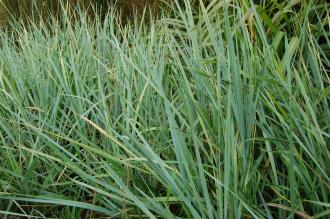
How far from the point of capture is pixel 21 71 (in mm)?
1793

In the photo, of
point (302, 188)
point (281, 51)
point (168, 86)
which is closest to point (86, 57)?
point (168, 86)

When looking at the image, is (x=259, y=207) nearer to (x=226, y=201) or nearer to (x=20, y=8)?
(x=226, y=201)

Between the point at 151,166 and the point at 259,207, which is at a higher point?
the point at 151,166

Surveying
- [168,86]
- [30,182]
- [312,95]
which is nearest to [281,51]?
[168,86]

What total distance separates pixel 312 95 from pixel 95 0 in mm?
2459

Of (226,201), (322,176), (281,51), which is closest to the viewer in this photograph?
(226,201)

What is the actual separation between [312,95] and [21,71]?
106 cm

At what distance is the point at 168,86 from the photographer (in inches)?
59.9

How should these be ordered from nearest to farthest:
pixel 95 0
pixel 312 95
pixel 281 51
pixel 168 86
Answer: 1. pixel 312 95
2. pixel 168 86
3. pixel 281 51
4. pixel 95 0

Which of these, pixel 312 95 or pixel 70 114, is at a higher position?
pixel 312 95

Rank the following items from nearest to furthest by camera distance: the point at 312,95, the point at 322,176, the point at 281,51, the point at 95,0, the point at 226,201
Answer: the point at 226,201 < the point at 322,176 < the point at 312,95 < the point at 281,51 < the point at 95,0

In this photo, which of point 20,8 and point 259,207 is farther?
point 20,8

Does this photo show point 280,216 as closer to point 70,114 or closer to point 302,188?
→ point 302,188

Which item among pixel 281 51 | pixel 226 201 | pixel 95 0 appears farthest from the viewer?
pixel 95 0
